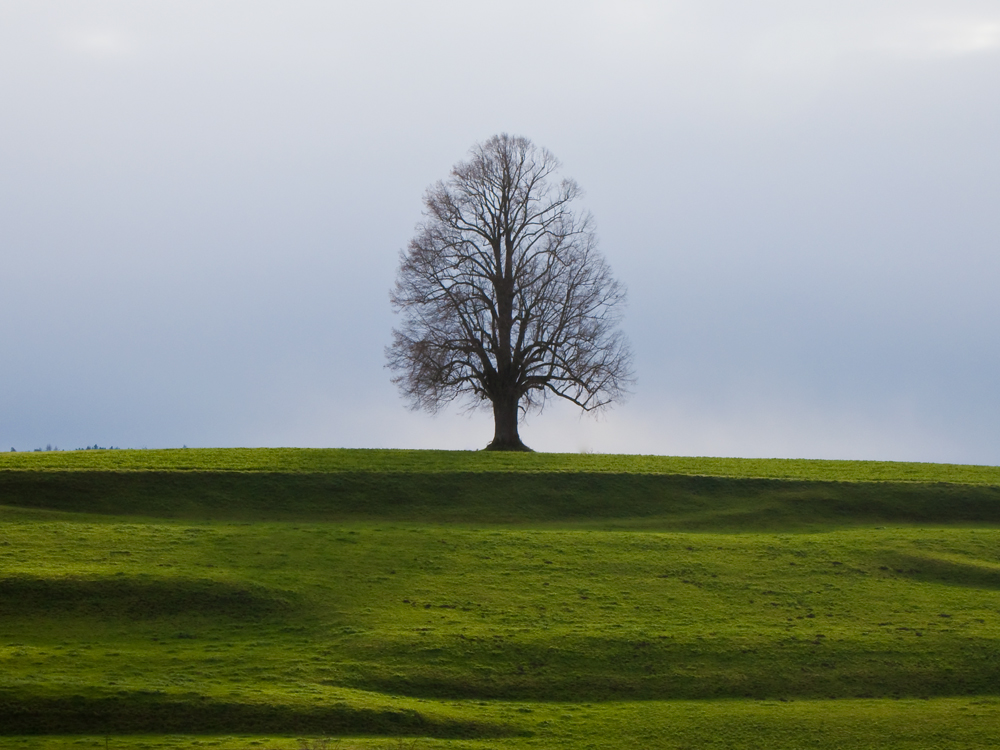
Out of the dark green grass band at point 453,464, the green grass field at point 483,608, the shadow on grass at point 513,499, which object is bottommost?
the green grass field at point 483,608

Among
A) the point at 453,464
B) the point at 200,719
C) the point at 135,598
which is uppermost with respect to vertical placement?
the point at 453,464

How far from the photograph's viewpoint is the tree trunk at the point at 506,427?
4575 centimetres

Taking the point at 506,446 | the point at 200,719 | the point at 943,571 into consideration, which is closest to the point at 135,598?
the point at 200,719

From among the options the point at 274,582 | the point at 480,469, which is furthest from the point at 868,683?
the point at 480,469

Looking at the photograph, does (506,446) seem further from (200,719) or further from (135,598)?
(200,719)

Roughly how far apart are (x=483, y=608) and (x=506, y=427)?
74.7 feet

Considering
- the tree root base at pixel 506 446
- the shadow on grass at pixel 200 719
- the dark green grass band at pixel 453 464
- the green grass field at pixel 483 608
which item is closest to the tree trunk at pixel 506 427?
the tree root base at pixel 506 446

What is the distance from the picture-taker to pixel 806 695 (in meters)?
20.5

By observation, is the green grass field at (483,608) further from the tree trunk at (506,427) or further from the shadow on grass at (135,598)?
the tree trunk at (506,427)

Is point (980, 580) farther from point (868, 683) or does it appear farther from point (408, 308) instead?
point (408, 308)

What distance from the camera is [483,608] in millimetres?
23438

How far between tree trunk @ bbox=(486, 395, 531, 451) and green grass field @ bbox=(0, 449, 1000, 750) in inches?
370

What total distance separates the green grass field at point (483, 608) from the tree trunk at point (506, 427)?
939cm

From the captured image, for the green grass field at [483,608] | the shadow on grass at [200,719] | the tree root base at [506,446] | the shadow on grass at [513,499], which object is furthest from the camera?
the tree root base at [506,446]
